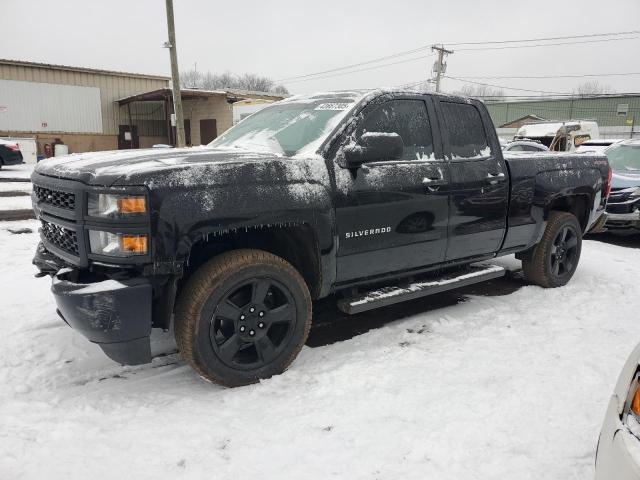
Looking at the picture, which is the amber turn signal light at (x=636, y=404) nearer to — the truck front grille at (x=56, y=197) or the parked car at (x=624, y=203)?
the truck front grille at (x=56, y=197)

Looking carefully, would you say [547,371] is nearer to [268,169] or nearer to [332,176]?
[332,176]

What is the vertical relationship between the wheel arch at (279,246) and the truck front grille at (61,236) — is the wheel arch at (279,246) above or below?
below

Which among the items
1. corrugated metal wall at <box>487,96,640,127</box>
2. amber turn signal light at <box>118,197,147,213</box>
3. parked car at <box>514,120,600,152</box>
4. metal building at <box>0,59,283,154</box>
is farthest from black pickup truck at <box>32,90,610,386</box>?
corrugated metal wall at <box>487,96,640,127</box>

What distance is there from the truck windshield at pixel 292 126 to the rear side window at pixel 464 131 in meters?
0.97

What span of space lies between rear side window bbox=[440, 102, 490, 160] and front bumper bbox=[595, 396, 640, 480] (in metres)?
2.69

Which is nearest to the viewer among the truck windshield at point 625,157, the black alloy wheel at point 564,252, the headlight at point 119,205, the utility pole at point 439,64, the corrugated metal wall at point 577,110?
the headlight at point 119,205

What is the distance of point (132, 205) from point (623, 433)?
2353mm

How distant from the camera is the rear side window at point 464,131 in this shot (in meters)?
4.14

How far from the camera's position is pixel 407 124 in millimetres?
3846

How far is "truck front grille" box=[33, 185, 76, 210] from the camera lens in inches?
108

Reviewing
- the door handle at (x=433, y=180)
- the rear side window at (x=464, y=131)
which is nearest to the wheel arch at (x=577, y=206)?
the rear side window at (x=464, y=131)

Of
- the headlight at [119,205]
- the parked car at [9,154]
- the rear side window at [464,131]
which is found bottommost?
the headlight at [119,205]

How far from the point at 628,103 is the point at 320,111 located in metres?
57.2

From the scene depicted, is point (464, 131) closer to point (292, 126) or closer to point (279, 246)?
point (292, 126)
